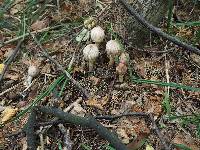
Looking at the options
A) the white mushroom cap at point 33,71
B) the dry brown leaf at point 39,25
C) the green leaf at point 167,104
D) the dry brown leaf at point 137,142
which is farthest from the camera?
the dry brown leaf at point 39,25

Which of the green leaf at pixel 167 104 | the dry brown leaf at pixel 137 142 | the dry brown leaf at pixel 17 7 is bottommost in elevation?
the dry brown leaf at pixel 137 142

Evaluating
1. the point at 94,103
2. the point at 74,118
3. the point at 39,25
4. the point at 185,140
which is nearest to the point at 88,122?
the point at 74,118

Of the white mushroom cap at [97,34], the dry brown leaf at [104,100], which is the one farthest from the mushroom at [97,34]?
the dry brown leaf at [104,100]

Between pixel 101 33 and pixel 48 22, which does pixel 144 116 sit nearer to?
pixel 101 33

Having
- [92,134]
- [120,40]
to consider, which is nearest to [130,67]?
[120,40]

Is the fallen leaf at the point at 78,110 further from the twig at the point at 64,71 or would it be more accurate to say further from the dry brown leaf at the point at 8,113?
the dry brown leaf at the point at 8,113

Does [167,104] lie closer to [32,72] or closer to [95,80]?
[95,80]
